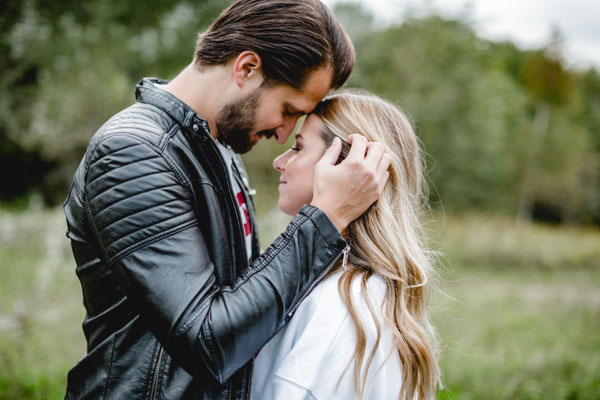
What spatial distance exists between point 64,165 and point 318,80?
49.0 ft

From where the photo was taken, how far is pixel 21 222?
9.48 meters

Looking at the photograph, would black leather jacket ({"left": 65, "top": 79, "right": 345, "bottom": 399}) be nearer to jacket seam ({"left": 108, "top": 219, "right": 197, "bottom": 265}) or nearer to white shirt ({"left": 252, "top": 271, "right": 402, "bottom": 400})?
jacket seam ({"left": 108, "top": 219, "right": 197, "bottom": 265})

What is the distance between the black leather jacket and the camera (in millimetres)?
1333

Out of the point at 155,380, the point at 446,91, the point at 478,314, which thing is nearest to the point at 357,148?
the point at 155,380

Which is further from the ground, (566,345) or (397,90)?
(397,90)

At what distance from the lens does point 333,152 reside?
188 centimetres

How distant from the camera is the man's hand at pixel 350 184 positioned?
1651 millimetres

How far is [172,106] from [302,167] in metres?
0.66

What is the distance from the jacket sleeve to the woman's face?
620 millimetres

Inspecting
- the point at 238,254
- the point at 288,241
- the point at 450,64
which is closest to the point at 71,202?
the point at 238,254

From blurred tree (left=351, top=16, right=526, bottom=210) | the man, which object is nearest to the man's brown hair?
the man

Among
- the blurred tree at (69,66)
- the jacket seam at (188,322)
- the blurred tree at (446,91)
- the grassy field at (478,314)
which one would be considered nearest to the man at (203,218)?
the jacket seam at (188,322)

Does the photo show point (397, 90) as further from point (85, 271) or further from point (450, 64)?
point (85, 271)

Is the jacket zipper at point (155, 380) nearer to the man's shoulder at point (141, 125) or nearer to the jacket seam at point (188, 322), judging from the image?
the jacket seam at point (188, 322)
